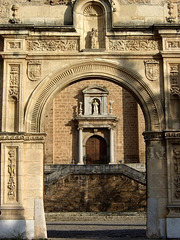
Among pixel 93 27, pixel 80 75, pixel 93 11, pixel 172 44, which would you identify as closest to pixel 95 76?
pixel 80 75

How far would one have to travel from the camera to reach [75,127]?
2802 centimetres

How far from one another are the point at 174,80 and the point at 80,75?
2433mm

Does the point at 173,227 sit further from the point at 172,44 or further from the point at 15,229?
the point at 172,44

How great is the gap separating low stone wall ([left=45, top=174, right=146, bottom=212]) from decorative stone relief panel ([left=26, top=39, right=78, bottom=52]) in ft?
29.5

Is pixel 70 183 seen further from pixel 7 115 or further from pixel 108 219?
pixel 7 115

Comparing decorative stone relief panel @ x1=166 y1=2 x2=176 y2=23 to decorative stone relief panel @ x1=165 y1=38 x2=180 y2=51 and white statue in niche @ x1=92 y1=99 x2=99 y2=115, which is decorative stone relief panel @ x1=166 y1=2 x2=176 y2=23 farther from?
white statue in niche @ x1=92 y1=99 x2=99 y2=115

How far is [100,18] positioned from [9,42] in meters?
2.54

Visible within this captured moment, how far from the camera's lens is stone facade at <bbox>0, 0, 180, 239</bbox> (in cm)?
1090

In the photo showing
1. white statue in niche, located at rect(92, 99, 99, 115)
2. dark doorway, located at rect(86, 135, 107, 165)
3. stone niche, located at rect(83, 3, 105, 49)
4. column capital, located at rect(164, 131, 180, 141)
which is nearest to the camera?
column capital, located at rect(164, 131, 180, 141)

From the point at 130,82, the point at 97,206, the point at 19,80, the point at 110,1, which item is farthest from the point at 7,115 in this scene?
the point at 97,206

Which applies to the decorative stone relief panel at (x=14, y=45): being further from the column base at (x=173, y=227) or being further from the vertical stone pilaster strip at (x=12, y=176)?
the column base at (x=173, y=227)

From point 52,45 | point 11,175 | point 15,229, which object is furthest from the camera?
point 52,45

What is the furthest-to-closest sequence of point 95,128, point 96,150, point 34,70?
point 96,150
point 95,128
point 34,70

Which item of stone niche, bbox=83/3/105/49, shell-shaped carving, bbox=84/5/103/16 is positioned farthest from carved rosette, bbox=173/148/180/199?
shell-shaped carving, bbox=84/5/103/16
